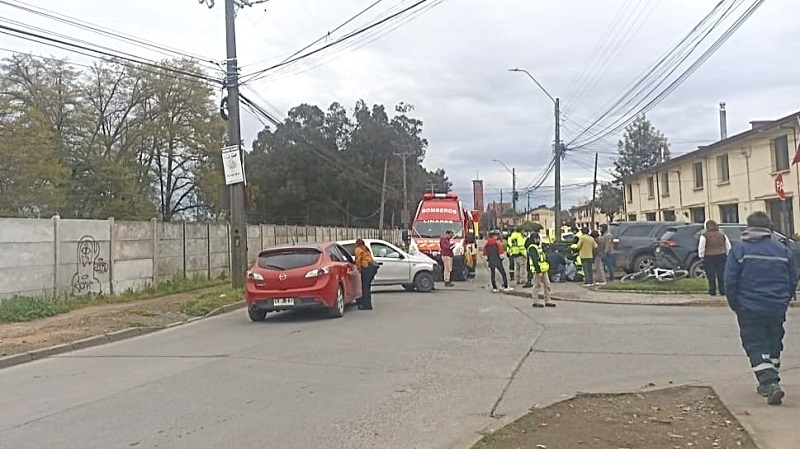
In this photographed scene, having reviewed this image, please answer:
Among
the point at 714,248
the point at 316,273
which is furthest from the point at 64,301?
the point at 714,248

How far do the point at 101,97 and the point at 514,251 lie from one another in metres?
37.4

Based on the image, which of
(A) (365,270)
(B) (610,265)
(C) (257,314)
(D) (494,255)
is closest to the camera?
(C) (257,314)

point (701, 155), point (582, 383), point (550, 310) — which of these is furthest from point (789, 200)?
point (582, 383)

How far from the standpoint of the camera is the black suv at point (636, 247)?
2498 cm

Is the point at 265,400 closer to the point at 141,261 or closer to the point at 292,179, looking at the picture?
the point at 141,261

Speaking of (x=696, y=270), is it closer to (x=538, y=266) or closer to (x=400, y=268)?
(x=538, y=266)

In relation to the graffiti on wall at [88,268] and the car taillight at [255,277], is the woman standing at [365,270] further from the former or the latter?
the graffiti on wall at [88,268]

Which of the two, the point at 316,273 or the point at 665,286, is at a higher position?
the point at 316,273

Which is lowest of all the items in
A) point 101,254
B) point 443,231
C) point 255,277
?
point 255,277

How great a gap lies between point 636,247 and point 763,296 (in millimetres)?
17749

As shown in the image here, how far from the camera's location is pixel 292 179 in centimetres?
6406

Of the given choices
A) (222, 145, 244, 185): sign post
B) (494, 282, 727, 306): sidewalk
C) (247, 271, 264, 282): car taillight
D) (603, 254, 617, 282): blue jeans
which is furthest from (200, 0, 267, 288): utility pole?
(603, 254, 617, 282): blue jeans

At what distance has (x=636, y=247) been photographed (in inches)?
986

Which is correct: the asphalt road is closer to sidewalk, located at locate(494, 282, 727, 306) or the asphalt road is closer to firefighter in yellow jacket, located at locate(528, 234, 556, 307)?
firefighter in yellow jacket, located at locate(528, 234, 556, 307)
